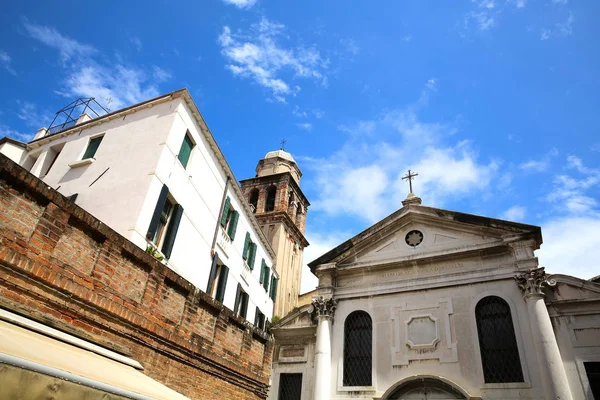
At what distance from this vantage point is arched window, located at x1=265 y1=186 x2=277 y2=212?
30.8m

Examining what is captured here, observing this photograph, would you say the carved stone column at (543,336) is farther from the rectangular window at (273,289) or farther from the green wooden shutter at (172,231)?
the rectangular window at (273,289)

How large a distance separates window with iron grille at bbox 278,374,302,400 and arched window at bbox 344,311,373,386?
1.89 metres

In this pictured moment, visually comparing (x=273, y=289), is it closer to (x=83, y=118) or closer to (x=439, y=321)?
(x=439, y=321)

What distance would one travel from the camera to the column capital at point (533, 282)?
1196 cm

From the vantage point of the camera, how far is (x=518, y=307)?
1215cm

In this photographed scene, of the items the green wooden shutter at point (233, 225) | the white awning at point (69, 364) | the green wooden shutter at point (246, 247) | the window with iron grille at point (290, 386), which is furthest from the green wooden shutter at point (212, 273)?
the white awning at point (69, 364)

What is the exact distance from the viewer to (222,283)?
16.4 metres

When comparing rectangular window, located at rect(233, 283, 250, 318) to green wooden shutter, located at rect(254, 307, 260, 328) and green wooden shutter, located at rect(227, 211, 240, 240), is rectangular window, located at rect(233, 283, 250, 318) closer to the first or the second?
green wooden shutter, located at rect(254, 307, 260, 328)

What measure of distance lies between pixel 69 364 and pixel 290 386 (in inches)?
484

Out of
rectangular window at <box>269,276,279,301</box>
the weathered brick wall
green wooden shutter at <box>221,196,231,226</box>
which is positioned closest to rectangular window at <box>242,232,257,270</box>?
green wooden shutter at <box>221,196,231,226</box>

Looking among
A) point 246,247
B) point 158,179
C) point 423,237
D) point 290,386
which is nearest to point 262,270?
point 246,247

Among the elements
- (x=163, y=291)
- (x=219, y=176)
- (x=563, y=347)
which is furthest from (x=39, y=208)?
(x=563, y=347)

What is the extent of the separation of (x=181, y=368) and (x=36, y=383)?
311cm

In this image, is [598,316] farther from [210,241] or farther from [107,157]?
[107,157]
